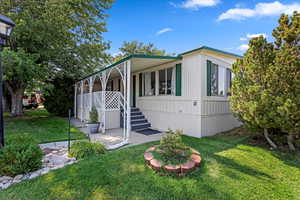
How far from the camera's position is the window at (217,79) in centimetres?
571

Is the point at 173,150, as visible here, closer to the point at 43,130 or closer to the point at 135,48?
the point at 43,130

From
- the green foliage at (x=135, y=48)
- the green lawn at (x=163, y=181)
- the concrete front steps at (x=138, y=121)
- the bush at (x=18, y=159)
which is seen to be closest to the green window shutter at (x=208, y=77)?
the green lawn at (x=163, y=181)

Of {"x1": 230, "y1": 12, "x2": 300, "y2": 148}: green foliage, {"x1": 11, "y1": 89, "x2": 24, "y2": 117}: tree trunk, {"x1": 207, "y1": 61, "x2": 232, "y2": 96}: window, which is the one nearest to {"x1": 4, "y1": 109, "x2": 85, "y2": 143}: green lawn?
{"x1": 11, "y1": 89, "x2": 24, "y2": 117}: tree trunk

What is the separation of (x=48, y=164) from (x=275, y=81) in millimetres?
5582

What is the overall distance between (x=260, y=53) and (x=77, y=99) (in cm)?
1120

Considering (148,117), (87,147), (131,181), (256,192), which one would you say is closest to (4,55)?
(87,147)

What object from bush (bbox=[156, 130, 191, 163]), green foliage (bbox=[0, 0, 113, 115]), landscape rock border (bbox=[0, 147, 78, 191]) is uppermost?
green foliage (bbox=[0, 0, 113, 115])

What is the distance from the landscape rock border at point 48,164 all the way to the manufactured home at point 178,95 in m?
1.91

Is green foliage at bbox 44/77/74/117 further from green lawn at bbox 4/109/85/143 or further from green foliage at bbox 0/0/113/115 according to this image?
green lawn at bbox 4/109/85/143

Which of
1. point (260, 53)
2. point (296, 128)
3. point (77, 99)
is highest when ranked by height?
point (260, 53)

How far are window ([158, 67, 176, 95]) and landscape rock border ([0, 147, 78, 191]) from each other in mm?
4376

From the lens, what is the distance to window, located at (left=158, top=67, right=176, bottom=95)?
6.46m

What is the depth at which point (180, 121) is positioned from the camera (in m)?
6.14

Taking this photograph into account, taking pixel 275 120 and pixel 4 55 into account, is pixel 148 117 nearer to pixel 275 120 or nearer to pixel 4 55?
pixel 275 120
